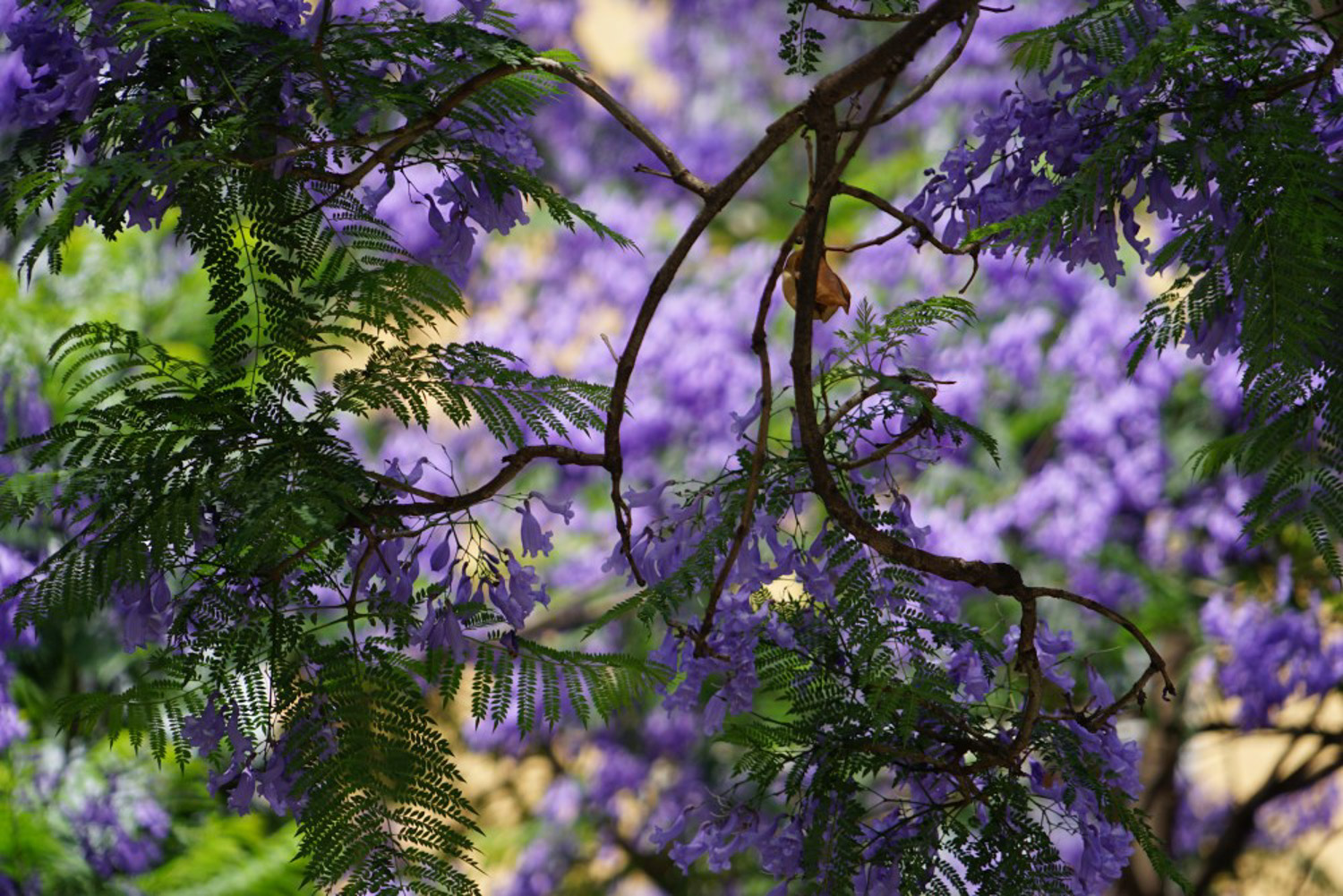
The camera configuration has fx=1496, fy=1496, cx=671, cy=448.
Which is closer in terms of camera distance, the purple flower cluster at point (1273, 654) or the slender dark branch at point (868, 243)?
the slender dark branch at point (868, 243)

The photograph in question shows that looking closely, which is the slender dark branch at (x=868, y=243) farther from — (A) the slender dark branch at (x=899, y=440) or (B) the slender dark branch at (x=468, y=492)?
(B) the slender dark branch at (x=468, y=492)

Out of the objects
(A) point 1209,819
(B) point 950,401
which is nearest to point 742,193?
(B) point 950,401

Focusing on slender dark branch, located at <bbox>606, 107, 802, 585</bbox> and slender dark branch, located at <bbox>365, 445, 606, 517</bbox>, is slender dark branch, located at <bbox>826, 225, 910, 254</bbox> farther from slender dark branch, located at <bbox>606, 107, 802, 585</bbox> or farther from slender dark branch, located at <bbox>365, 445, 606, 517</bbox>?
slender dark branch, located at <bbox>365, 445, 606, 517</bbox>

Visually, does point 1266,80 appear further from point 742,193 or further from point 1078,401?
point 742,193

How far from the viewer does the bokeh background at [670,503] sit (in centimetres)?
386

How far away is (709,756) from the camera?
5.51 m

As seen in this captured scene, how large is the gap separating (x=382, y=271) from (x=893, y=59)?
1.80ft

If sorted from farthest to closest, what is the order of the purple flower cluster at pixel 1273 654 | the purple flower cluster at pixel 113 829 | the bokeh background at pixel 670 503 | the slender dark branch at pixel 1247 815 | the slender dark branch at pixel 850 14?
the slender dark branch at pixel 1247 815, the purple flower cluster at pixel 1273 654, the bokeh background at pixel 670 503, the purple flower cluster at pixel 113 829, the slender dark branch at pixel 850 14

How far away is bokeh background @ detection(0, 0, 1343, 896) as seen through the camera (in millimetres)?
3859

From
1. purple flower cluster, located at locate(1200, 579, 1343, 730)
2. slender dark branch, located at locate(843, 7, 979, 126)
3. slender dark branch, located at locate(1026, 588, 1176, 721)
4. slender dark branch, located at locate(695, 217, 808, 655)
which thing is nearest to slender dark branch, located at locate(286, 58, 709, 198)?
→ slender dark branch, located at locate(695, 217, 808, 655)

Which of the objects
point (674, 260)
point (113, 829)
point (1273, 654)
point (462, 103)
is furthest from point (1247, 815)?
point (462, 103)

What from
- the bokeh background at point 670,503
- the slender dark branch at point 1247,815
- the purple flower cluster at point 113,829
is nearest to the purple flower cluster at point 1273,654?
the bokeh background at point 670,503

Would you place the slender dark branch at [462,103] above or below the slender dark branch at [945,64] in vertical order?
below

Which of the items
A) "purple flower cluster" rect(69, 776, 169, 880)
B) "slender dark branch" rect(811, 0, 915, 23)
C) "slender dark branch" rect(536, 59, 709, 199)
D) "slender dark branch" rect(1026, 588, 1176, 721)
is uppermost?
"slender dark branch" rect(811, 0, 915, 23)
